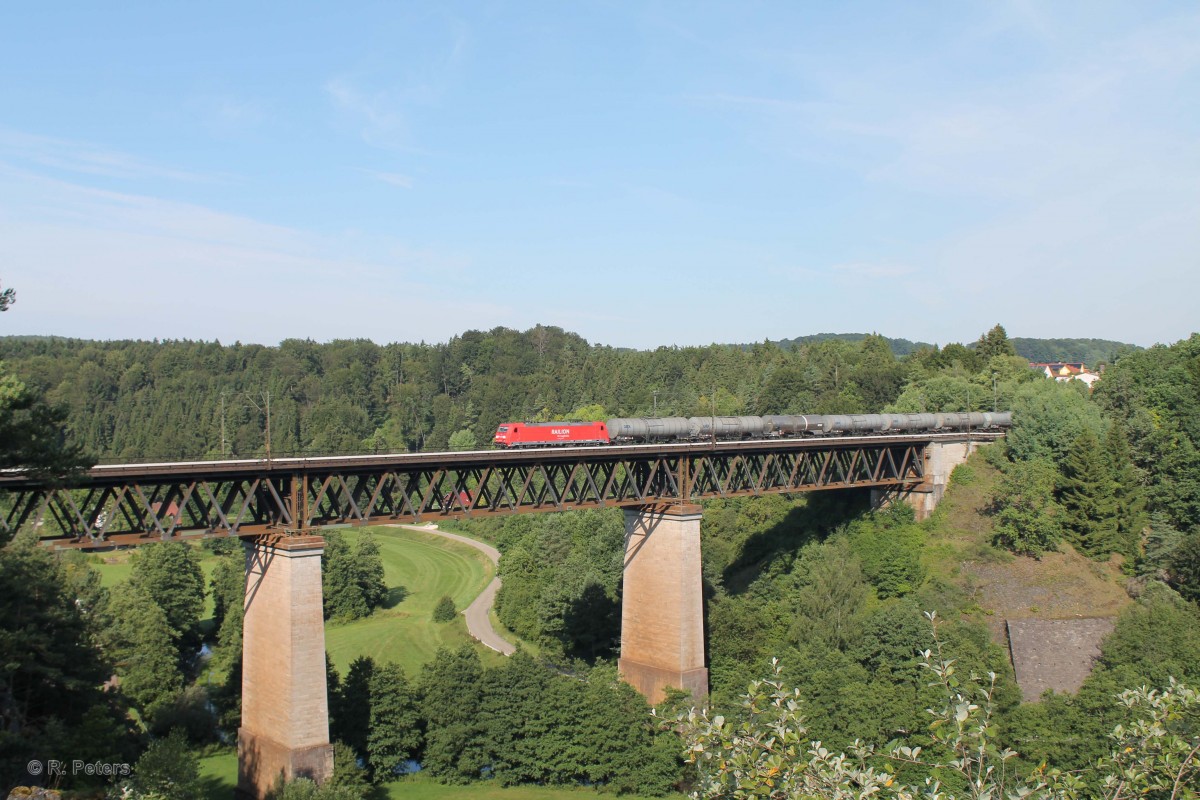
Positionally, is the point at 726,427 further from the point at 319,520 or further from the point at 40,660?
the point at 40,660

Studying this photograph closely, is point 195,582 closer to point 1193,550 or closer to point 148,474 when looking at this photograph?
point 148,474

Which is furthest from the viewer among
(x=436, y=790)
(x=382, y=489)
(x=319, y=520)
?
(x=436, y=790)

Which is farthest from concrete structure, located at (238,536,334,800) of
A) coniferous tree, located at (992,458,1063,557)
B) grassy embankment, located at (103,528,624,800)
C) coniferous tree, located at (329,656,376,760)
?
coniferous tree, located at (992,458,1063,557)

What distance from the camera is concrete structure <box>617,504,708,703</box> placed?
169 ft

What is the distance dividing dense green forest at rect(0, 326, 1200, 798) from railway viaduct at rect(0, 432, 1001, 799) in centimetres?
311

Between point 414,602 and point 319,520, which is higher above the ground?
point 319,520

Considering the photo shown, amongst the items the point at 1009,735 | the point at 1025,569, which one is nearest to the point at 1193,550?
the point at 1025,569

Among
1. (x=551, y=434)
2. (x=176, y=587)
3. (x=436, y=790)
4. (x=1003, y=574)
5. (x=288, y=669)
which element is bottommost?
(x=436, y=790)

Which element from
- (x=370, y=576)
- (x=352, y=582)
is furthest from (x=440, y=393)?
(x=352, y=582)

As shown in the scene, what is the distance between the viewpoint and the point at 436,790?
44.6 meters

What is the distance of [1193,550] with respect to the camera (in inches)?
2172

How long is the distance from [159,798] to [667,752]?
1039 inches

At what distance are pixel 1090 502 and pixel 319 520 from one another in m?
50.1

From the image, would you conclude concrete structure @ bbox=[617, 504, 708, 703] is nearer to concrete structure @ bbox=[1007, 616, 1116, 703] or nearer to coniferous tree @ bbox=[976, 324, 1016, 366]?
concrete structure @ bbox=[1007, 616, 1116, 703]
